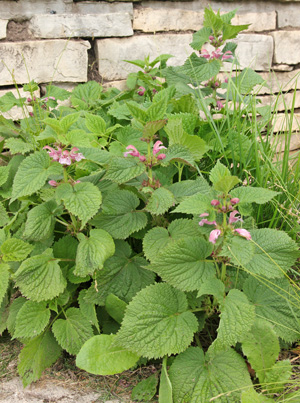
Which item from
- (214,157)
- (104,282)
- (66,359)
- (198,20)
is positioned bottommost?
(66,359)

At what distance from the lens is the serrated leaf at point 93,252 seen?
1122 mm

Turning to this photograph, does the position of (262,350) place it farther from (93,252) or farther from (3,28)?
(3,28)

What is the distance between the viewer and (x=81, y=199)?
1133 millimetres

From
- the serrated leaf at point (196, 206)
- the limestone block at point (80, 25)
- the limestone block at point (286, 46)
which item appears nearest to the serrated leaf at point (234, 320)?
the serrated leaf at point (196, 206)

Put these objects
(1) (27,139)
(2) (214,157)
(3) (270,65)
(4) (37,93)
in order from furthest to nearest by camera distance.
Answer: (3) (270,65) → (4) (37,93) → (1) (27,139) → (2) (214,157)

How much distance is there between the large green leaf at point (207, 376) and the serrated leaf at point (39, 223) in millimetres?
554

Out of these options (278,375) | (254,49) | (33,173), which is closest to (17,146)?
(33,173)

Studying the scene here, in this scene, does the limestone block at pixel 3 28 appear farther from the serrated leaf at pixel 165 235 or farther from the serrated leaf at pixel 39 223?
the serrated leaf at pixel 165 235

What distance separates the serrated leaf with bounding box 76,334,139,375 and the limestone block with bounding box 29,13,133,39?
1.68 metres

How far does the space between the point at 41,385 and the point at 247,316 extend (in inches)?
26.1

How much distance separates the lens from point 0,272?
1.21 m

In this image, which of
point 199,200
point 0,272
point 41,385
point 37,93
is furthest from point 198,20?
point 41,385

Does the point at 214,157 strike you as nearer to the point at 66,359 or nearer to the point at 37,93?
the point at 66,359

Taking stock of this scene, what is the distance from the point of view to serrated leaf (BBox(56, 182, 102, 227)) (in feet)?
3.60
